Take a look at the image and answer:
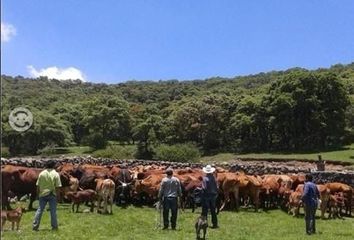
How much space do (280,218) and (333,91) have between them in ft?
190

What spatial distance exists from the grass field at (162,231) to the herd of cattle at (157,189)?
0.79 metres

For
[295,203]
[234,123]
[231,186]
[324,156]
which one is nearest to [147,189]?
[231,186]

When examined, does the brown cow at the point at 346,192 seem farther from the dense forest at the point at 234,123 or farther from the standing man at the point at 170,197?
the dense forest at the point at 234,123

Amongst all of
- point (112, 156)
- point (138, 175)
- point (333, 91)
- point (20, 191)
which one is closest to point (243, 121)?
point (333, 91)

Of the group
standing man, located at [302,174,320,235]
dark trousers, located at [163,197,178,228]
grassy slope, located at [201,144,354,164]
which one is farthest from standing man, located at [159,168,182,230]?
grassy slope, located at [201,144,354,164]

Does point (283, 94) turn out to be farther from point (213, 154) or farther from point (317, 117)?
point (213, 154)

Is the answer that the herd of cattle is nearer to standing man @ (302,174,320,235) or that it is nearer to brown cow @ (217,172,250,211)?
brown cow @ (217,172,250,211)

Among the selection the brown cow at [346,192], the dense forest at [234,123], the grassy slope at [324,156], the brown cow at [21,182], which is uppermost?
the dense forest at [234,123]

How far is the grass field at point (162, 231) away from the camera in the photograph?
1470 centimetres

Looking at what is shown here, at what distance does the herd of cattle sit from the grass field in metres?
0.79

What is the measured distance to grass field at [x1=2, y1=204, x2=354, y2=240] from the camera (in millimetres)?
14703

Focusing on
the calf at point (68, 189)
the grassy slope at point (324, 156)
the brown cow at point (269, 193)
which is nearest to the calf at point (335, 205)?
the brown cow at point (269, 193)

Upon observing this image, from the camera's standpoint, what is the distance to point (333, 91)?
75625 millimetres

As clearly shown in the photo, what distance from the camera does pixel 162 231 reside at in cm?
1597
